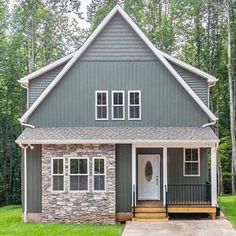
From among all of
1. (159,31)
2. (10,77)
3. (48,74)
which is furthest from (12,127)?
(48,74)

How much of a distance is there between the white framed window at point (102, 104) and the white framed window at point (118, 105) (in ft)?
1.06

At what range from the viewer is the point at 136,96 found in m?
24.2

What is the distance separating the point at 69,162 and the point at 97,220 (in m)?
2.54

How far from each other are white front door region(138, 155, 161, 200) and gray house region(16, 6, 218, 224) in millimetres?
42

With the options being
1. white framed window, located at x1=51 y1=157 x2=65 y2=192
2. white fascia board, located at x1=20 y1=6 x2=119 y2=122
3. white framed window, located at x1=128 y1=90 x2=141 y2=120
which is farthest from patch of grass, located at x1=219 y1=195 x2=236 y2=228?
white fascia board, located at x1=20 y1=6 x2=119 y2=122

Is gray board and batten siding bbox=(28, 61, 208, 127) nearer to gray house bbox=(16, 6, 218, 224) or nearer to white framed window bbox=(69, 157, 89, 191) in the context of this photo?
gray house bbox=(16, 6, 218, 224)

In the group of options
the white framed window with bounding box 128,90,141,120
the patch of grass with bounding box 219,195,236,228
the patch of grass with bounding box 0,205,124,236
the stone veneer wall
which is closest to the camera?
the patch of grass with bounding box 0,205,124,236

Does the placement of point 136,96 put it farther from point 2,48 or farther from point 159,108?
point 2,48

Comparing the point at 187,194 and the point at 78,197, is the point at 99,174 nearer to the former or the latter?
the point at 78,197

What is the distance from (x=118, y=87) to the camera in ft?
79.5

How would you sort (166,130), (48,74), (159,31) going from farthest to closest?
(159,31), (48,74), (166,130)

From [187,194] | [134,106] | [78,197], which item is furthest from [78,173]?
[187,194]

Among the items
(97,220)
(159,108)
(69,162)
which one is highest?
(159,108)

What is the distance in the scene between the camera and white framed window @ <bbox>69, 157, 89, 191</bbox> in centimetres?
2266
